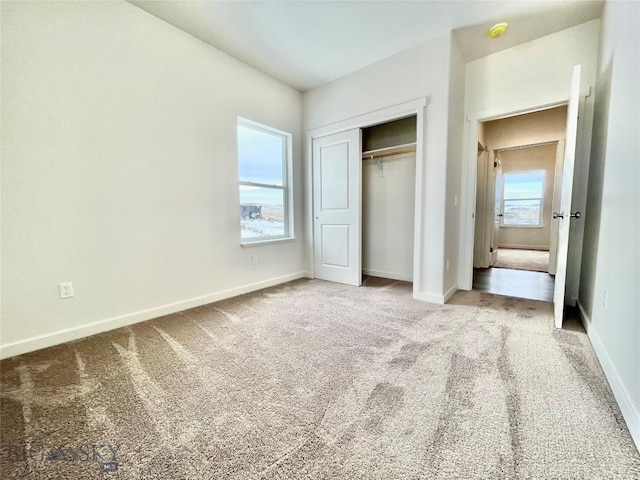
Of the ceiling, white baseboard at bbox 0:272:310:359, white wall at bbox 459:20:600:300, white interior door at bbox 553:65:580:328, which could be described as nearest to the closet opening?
white wall at bbox 459:20:600:300

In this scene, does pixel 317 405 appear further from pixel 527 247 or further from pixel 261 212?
pixel 527 247

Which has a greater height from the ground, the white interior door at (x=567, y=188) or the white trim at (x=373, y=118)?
the white trim at (x=373, y=118)

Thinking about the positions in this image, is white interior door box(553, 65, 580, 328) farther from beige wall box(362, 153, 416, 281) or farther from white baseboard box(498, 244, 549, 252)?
white baseboard box(498, 244, 549, 252)

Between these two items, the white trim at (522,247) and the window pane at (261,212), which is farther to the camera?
the white trim at (522,247)

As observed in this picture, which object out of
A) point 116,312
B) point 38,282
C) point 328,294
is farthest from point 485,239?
point 38,282

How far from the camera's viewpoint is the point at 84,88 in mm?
1993

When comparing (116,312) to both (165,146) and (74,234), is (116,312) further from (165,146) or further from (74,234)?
(165,146)

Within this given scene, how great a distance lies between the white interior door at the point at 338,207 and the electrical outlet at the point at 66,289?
8.59 ft

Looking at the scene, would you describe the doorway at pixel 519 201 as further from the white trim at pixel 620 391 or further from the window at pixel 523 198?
the white trim at pixel 620 391

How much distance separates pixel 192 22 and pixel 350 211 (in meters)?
2.47

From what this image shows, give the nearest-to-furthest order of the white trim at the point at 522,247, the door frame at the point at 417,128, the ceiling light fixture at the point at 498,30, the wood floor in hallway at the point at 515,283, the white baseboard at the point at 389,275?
the ceiling light fixture at the point at 498,30 → the door frame at the point at 417,128 → the wood floor in hallway at the point at 515,283 → the white baseboard at the point at 389,275 → the white trim at the point at 522,247

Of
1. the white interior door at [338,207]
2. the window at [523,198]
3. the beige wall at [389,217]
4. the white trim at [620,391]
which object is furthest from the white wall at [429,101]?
the window at [523,198]

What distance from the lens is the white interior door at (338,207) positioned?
3.39m

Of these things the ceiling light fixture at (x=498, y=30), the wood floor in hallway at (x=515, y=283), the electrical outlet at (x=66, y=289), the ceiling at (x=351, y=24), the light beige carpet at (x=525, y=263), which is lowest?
the light beige carpet at (x=525, y=263)
